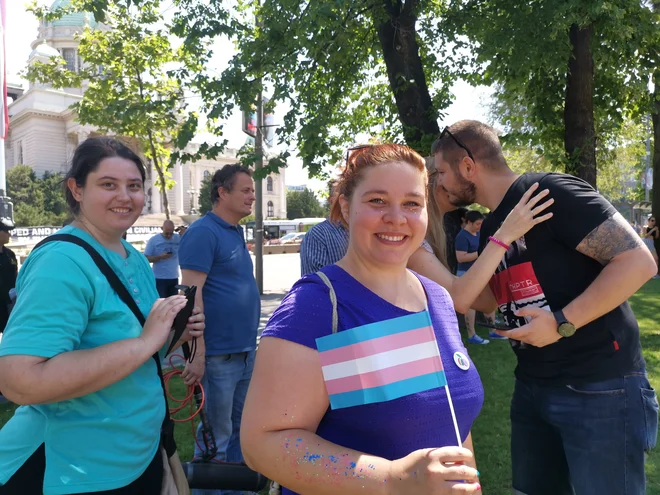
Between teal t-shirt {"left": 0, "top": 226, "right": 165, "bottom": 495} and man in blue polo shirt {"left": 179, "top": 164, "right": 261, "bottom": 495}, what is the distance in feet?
5.30

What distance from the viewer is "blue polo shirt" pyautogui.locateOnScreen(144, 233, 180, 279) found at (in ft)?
31.2

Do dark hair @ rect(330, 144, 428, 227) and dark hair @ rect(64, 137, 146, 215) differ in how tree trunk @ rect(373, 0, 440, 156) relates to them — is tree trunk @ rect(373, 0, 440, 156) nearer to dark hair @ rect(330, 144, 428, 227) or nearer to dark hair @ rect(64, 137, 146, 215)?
dark hair @ rect(64, 137, 146, 215)

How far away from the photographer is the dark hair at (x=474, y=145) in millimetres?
2371

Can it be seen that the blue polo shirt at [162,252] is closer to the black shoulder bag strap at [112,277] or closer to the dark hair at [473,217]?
the dark hair at [473,217]

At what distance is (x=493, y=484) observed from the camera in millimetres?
3980

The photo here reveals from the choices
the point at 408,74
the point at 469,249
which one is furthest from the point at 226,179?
the point at 469,249

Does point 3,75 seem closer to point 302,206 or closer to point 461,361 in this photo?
point 461,361

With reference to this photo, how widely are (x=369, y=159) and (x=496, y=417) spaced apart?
4.54 m

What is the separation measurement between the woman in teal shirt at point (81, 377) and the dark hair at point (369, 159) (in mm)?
834

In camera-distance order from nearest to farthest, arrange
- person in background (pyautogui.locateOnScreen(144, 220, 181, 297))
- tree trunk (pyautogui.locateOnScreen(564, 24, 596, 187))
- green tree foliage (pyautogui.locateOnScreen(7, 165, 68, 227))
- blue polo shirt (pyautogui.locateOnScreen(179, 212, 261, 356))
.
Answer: blue polo shirt (pyautogui.locateOnScreen(179, 212, 261, 356)) → tree trunk (pyautogui.locateOnScreen(564, 24, 596, 187)) → person in background (pyautogui.locateOnScreen(144, 220, 181, 297)) → green tree foliage (pyautogui.locateOnScreen(7, 165, 68, 227))

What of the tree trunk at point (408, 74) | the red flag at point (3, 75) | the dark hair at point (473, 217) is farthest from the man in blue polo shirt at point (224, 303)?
the red flag at point (3, 75)

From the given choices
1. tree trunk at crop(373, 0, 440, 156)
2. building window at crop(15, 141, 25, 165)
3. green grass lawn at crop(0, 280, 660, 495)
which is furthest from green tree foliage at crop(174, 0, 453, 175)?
building window at crop(15, 141, 25, 165)

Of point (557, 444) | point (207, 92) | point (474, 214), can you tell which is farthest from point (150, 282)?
point (474, 214)

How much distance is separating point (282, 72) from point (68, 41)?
8110 centimetres
